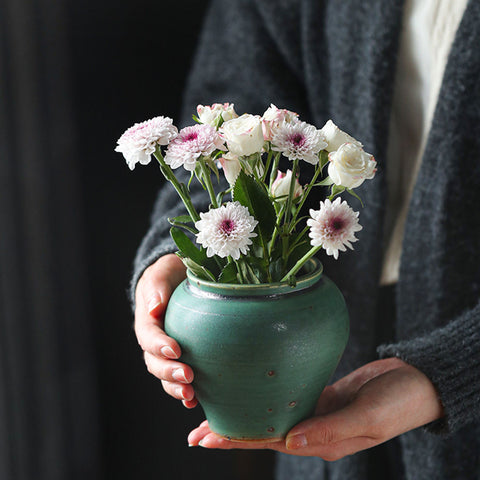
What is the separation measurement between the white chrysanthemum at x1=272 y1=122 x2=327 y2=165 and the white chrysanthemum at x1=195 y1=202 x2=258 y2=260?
6 cm

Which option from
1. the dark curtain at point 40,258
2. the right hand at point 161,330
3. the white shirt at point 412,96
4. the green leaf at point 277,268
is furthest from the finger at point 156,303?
the dark curtain at point 40,258

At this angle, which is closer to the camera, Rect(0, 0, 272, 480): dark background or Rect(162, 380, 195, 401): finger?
Rect(162, 380, 195, 401): finger

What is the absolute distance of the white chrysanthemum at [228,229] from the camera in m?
0.47

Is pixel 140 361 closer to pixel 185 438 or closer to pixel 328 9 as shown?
pixel 185 438

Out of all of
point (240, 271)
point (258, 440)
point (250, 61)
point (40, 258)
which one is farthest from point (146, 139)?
point (40, 258)

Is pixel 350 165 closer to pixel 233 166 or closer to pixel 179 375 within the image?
pixel 233 166

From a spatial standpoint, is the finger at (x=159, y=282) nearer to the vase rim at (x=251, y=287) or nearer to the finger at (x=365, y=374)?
the vase rim at (x=251, y=287)

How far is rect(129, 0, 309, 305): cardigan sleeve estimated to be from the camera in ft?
3.20

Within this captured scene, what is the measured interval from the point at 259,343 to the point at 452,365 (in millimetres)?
235

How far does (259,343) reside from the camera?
0.51 metres

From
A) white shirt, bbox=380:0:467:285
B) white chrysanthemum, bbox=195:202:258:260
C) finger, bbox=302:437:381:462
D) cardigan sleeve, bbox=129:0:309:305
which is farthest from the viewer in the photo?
cardigan sleeve, bbox=129:0:309:305

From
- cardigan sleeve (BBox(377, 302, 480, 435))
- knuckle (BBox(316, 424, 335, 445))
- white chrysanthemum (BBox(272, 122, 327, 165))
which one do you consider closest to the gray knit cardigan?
cardigan sleeve (BBox(377, 302, 480, 435))

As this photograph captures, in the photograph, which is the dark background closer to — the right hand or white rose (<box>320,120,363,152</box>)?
the right hand

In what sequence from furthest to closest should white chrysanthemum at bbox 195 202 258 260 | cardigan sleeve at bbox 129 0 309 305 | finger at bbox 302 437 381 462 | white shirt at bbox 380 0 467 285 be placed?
cardigan sleeve at bbox 129 0 309 305
white shirt at bbox 380 0 467 285
finger at bbox 302 437 381 462
white chrysanthemum at bbox 195 202 258 260
